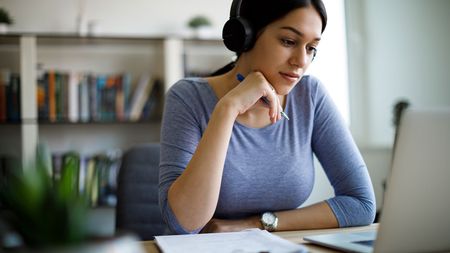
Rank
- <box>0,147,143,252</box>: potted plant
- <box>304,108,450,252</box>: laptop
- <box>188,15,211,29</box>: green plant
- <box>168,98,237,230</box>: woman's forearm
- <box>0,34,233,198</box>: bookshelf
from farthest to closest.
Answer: <box>188,15,211,29</box>: green plant
<box>0,34,233,198</box>: bookshelf
<box>168,98,237,230</box>: woman's forearm
<box>304,108,450,252</box>: laptop
<box>0,147,143,252</box>: potted plant

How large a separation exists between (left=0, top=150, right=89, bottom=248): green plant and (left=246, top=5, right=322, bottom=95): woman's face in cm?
99

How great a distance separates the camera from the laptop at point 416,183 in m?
0.73

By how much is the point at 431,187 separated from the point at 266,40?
27.1 inches

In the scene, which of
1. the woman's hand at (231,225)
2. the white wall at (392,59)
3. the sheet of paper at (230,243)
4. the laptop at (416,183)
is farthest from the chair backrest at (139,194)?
the white wall at (392,59)

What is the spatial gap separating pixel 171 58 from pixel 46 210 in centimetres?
282

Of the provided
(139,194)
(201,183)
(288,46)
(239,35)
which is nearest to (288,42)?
(288,46)

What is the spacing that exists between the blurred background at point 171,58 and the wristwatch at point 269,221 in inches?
74.5

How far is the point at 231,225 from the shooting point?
1.19m

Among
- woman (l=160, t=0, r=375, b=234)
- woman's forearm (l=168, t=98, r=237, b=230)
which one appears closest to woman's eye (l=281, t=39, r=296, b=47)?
woman (l=160, t=0, r=375, b=234)

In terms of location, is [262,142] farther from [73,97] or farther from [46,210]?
[73,97]

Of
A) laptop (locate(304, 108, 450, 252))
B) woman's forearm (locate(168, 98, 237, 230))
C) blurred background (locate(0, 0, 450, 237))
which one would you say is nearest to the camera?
laptop (locate(304, 108, 450, 252))

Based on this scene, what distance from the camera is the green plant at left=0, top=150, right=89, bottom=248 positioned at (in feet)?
1.12

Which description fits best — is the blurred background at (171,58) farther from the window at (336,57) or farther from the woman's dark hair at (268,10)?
the woman's dark hair at (268,10)

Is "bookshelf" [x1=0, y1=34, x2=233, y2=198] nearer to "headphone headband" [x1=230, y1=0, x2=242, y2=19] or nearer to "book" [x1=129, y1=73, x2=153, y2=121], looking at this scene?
"book" [x1=129, y1=73, x2=153, y2=121]
